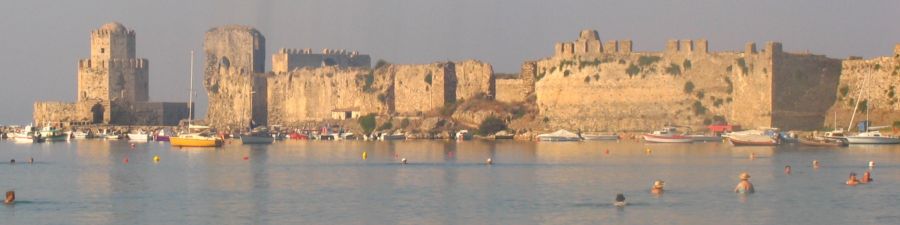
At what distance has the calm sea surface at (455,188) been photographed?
35.7 metres

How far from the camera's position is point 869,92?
7719 centimetres

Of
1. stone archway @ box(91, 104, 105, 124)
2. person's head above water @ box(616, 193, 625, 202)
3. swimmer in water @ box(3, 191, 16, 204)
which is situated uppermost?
stone archway @ box(91, 104, 105, 124)

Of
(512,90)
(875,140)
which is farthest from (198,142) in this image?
(875,140)

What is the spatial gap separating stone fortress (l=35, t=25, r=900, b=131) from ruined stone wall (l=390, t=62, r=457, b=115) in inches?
3.0

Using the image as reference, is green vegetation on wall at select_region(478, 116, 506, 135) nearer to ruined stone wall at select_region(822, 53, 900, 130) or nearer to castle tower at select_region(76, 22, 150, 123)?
ruined stone wall at select_region(822, 53, 900, 130)

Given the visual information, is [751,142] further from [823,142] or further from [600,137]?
[600,137]

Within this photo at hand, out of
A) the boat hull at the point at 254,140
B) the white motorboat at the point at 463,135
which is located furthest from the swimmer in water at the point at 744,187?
the white motorboat at the point at 463,135

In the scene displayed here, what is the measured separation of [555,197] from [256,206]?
6.63 meters

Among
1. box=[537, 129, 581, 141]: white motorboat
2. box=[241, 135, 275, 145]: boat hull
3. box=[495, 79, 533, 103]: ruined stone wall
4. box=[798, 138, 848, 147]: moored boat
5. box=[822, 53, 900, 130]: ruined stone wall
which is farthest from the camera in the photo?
box=[495, 79, 533, 103]: ruined stone wall

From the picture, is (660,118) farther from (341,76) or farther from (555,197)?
(555,197)

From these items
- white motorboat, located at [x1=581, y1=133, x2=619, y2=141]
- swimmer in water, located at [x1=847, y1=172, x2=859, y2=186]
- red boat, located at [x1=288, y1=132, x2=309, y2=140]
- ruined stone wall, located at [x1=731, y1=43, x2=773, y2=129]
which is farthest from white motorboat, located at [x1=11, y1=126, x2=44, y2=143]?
swimmer in water, located at [x1=847, y1=172, x2=859, y2=186]

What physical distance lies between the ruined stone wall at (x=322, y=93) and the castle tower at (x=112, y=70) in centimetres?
1002

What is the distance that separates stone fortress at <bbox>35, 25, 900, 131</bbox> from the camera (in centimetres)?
7819

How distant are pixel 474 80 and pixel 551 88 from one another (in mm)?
9472
